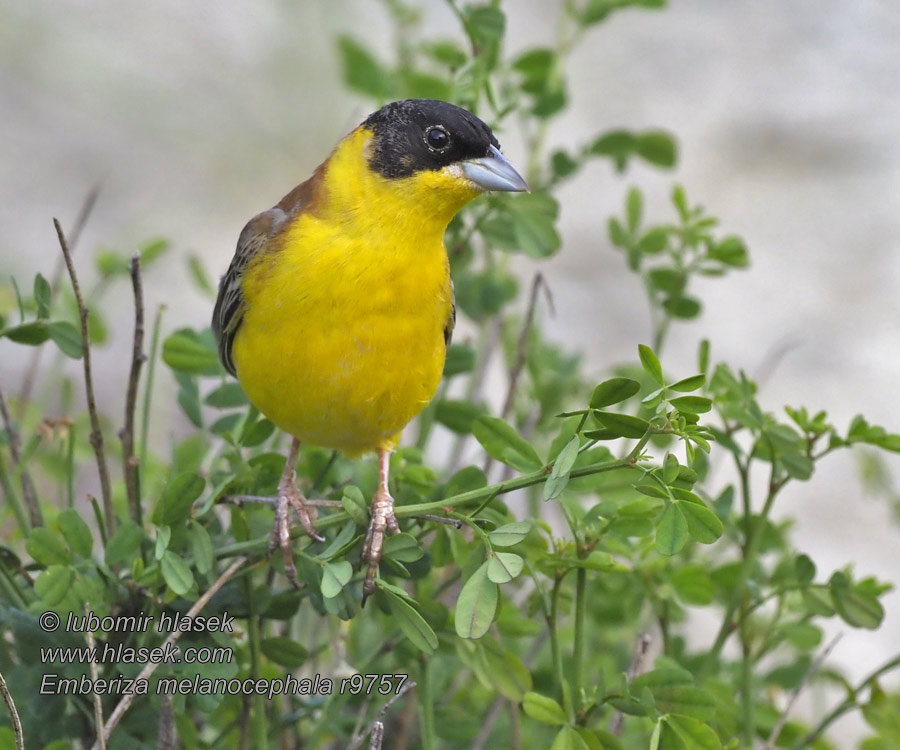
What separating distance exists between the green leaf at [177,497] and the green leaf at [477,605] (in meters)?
0.47

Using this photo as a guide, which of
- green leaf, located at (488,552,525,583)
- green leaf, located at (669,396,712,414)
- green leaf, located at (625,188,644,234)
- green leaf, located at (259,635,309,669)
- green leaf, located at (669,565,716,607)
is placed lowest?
green leaf, located at (259,635,309,669)

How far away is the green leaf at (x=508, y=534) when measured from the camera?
61.6 inches

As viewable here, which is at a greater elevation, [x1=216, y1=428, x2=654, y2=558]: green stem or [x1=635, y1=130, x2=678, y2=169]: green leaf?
[x1=635, y1=130, x2=678, y2=169]: green leaf

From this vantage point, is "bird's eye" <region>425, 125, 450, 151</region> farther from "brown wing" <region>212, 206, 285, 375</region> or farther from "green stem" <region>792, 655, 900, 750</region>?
"green stem" <region>792, 655, 900, 750</region>

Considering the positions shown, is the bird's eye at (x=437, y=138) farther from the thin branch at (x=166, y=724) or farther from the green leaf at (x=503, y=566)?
the thin branch at (x=166, y=724)

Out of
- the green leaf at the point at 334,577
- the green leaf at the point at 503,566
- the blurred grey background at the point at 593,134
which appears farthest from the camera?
the blurred grey background at the point at 593,134

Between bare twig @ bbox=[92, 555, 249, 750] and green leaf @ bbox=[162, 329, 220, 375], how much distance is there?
1.99ft

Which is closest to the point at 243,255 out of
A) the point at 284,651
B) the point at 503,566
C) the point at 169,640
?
the point at 284,651

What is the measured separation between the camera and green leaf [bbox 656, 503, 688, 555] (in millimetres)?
1562

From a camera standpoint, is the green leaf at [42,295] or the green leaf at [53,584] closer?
the green leaf at [53,584]

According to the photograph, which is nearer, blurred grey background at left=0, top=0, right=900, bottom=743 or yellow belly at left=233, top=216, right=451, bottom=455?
yellow belly at left=233, top=216, right=451, bottom=455

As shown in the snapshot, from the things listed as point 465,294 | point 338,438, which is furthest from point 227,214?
point 338,438

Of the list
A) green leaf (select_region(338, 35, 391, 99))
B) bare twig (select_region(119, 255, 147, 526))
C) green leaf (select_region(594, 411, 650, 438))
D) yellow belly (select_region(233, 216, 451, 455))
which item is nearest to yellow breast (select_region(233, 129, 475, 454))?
yellow belly (select_region(233, 216, 451, 455))

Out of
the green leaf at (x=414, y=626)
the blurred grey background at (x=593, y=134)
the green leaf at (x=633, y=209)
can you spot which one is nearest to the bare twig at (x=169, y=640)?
the green leaf at (x=414, y=626)
